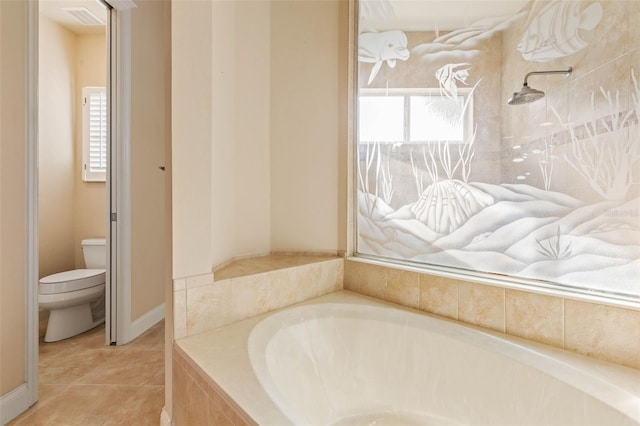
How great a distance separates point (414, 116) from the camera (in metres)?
1.62

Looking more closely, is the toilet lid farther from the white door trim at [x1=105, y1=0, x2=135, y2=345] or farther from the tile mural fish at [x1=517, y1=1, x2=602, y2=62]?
the tile mural fish at [x1=517, y1=1, x2=602, y2=62]

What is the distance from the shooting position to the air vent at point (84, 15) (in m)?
2.77

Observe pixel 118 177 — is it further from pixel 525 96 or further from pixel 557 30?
pixel 557 30

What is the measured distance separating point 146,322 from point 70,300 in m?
0.53

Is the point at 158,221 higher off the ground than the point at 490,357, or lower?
higher

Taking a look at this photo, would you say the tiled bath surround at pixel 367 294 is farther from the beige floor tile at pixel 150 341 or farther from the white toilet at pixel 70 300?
the white toilet at pixel 70 300

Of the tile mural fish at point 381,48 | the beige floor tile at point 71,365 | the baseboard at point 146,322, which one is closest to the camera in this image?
the tile mural fish at point 381,48

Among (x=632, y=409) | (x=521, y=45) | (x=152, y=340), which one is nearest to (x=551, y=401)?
(x=632, y=409)

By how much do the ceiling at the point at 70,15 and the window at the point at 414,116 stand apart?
2.41m

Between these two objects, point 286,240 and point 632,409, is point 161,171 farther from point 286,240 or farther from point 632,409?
point 632,409

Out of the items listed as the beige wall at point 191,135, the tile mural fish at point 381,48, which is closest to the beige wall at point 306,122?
the tile mural fish at point 381,48

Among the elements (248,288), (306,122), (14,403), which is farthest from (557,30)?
(14,403)

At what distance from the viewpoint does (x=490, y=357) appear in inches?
43.8

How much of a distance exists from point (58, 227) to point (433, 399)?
11.2ft
